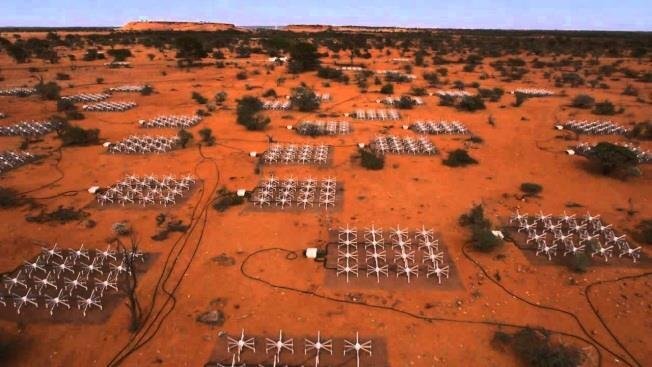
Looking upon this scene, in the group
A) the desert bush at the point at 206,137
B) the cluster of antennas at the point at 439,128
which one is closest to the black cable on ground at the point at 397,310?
the desert bush at the point at 206,137

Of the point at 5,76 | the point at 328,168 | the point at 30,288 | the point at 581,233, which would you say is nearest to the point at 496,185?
the point at 581,233

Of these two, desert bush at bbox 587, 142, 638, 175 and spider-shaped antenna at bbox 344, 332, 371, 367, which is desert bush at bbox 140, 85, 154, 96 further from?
desert bush at bbox 587, 142, 638, 175

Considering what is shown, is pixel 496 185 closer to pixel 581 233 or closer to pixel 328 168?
pixel 581 233

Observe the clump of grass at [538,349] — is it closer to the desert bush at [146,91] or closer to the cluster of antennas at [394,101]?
the cluster of antennas at [394,101]

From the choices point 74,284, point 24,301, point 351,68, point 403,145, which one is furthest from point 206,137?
point 351,68

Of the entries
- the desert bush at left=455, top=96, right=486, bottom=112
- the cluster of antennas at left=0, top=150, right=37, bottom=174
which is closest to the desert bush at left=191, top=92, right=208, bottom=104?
the cluster of antennas at left=0, top=150, right=37, bottom=174
